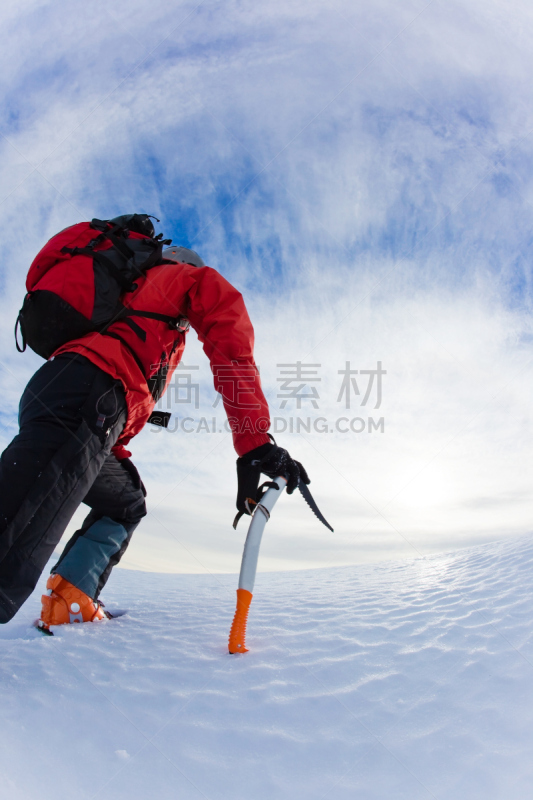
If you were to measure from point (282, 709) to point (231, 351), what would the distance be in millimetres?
1610

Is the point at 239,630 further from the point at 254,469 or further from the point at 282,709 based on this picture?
the point at 254,469

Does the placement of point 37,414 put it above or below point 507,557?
above

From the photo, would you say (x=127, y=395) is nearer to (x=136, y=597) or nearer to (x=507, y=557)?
(x=136, y=597)

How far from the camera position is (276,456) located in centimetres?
237

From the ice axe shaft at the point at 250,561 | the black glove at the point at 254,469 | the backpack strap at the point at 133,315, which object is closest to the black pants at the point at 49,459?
the backpack strap at the point at 133,315

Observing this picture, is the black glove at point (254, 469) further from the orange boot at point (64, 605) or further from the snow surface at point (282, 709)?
the orange boot at point (64, 605)

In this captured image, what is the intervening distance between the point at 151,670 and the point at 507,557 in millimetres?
2743

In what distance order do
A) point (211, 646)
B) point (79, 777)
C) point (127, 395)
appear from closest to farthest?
point (79, 777)
point (211, 646)
point (127, 395)

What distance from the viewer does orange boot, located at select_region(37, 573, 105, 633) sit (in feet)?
8.45

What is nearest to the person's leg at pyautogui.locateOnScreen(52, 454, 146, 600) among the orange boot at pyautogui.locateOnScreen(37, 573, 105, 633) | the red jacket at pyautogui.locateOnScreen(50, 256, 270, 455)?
the orange boot at pyautogui.locateOnScreen(37, 573, 105, 633)

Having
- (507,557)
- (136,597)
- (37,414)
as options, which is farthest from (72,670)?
(507,557)

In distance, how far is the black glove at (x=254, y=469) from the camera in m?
2.35

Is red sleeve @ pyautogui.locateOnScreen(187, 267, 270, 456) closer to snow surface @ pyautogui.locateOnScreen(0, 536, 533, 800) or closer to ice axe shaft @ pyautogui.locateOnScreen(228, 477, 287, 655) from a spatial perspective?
ice axe shaft @ pyautogui.locateOnScreen(228, 477, 287, 655)

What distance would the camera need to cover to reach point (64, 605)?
2.61 metres
